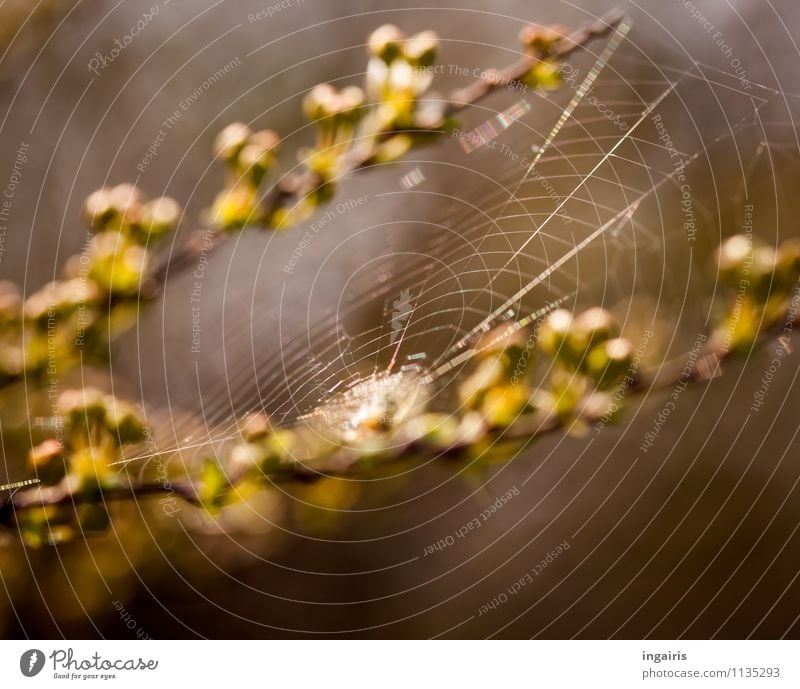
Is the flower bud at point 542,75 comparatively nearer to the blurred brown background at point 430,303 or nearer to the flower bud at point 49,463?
the blurred brown background at point 430,303

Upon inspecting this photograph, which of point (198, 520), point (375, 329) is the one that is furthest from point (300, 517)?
point (375, 329)

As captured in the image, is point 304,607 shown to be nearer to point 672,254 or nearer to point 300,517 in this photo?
point 300,517

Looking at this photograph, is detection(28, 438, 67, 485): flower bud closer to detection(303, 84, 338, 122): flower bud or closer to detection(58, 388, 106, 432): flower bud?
detection(58, 388, 106, 432): flower bud

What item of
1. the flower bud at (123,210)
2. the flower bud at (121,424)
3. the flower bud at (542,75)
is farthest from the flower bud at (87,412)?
the flower bud at (542,75)

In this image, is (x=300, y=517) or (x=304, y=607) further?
(x=304, y=607)
